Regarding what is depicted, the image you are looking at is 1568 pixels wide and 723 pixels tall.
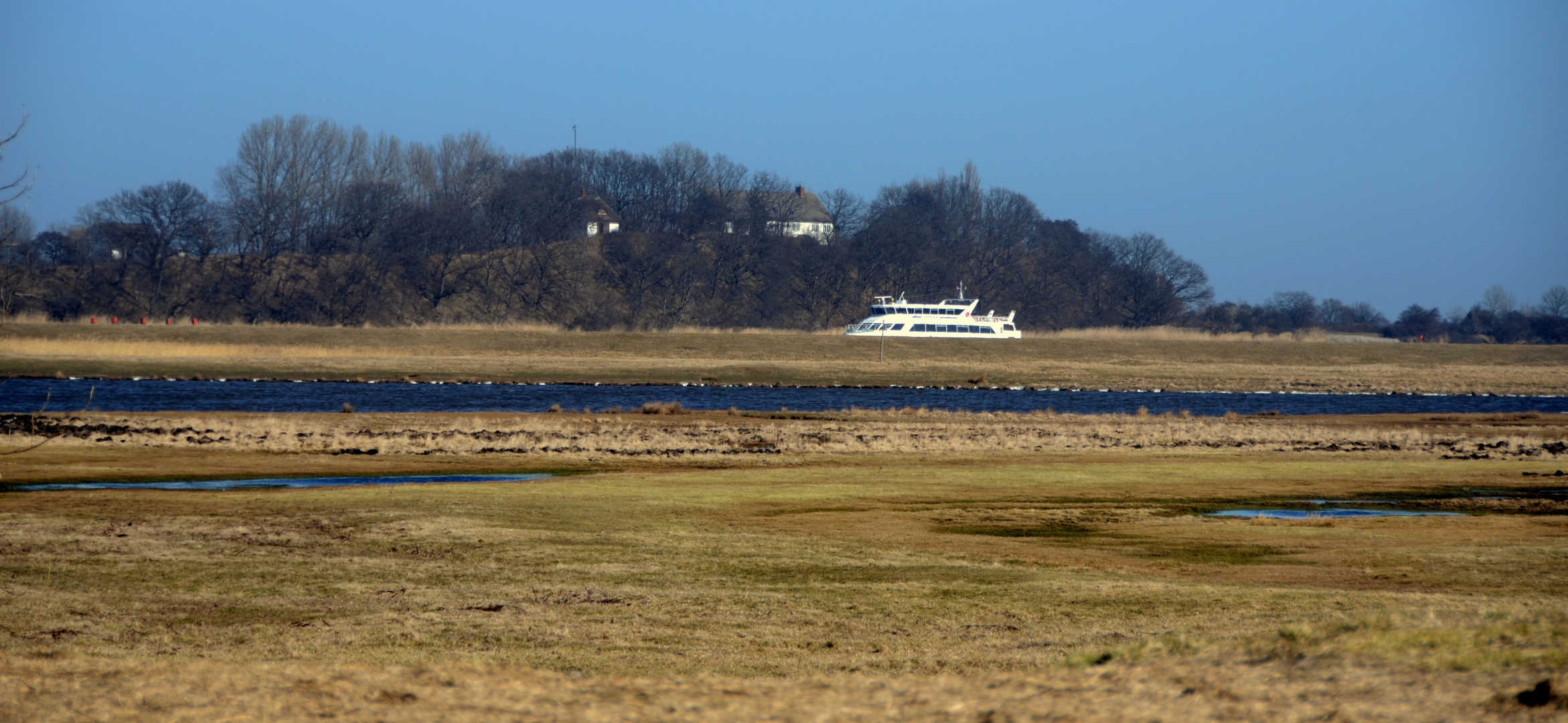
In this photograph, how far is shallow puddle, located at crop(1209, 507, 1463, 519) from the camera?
19312mm

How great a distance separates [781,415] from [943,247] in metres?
84.6

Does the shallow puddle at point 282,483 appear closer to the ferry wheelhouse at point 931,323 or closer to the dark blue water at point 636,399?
the dark blue water at point 636,399

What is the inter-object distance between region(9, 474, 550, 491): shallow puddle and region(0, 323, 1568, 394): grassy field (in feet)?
107

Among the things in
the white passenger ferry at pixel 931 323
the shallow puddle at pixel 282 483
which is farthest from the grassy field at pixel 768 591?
the white passenger ferry at pixel 931 323

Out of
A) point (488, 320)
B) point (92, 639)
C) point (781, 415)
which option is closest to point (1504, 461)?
point (781, 415)

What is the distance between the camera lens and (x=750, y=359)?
220 ft

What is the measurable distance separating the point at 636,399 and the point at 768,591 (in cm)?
3640

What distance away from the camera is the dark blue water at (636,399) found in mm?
41344

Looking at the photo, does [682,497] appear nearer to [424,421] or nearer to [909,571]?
[909,571]

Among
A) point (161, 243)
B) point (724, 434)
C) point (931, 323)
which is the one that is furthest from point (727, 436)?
point (161, 243)

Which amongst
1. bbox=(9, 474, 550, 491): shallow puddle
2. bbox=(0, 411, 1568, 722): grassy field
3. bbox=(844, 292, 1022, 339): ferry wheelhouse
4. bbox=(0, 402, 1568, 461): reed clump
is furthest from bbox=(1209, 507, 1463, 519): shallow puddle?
bbox=(844, 292, 1022, 339): ferry wheelhouse

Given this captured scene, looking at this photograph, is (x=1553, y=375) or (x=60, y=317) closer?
(x=1553, y=375)

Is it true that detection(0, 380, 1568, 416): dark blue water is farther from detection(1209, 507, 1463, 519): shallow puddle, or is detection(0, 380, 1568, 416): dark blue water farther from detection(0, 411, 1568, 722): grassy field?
detection(1209, 507, 1463, 519): shallow puddle

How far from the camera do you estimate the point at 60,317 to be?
85250 mm
